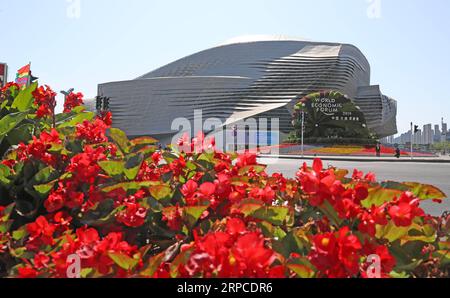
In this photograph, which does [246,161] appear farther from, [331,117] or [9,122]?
[331,117]

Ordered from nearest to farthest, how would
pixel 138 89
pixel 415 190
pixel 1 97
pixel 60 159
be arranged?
pixel 415 190, pixel 60 159, pixel 1 97, pixel 138 89

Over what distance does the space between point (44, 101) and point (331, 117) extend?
56.6 m

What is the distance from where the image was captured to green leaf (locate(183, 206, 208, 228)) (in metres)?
1.71

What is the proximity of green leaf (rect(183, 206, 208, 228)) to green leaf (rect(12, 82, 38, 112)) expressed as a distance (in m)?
2.46

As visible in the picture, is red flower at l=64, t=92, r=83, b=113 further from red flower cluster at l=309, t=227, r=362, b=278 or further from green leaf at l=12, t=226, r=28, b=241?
red flower cluster at l=309, t=227, r=362, b=278

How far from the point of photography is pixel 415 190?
6.33ft

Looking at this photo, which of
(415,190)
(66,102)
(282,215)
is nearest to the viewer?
(282,215)

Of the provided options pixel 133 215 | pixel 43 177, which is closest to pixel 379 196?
pixel 133 215

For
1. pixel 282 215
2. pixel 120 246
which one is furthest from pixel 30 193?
pixel 282 215

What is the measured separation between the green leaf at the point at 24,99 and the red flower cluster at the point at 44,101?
5 centimetres

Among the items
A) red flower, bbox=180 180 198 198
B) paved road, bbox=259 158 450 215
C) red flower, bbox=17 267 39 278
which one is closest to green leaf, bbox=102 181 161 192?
red flower, bbox=180 180 198 198

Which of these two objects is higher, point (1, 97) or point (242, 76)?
point (242, 76)
